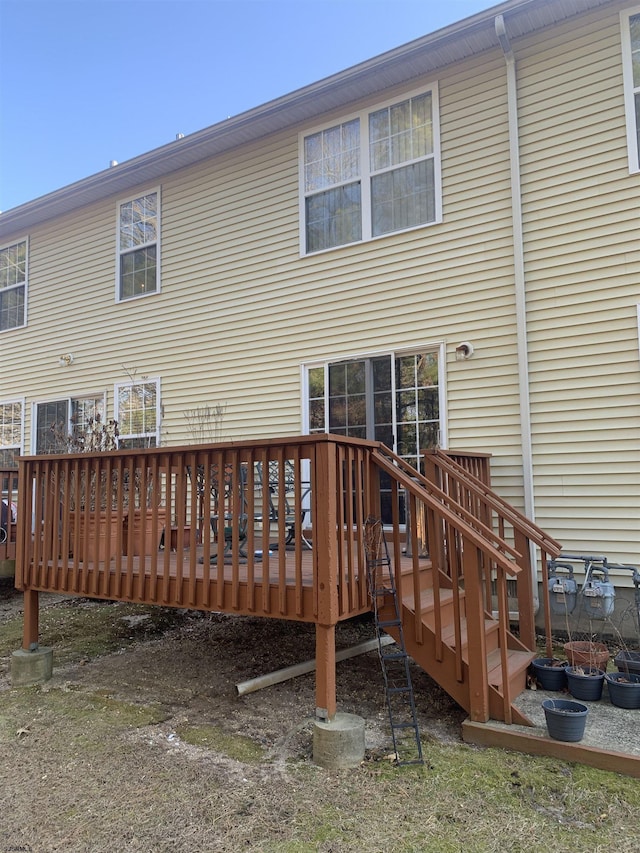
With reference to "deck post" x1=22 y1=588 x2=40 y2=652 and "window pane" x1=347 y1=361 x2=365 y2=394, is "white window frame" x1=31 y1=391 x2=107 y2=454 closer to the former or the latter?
"window pane" x1=347 y1=361 x2=365 y2=394

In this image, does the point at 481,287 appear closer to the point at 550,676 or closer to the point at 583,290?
the point at 583,290

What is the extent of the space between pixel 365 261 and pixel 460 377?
5.63 feet

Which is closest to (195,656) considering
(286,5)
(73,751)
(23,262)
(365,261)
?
(73,751)

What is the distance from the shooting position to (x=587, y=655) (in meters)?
3.83

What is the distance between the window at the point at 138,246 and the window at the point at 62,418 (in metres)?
1.67

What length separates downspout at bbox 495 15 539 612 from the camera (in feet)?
17.6

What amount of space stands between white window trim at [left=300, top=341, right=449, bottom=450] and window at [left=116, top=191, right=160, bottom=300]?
9.48 ft

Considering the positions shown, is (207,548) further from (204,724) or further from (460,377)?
(460,377)

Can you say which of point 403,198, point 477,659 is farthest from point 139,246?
point 477,659

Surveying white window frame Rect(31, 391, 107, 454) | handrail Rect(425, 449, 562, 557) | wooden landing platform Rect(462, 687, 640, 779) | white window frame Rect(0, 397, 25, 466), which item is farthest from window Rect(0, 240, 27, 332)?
wooden landing platform Rect(462, 687, 640, 779)

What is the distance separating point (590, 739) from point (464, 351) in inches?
142

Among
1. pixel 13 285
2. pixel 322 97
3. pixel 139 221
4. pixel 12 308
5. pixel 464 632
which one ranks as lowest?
pixel 464 632

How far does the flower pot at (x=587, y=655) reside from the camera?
3.80 meters

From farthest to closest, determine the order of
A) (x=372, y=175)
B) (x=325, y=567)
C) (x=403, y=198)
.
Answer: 1. (x=372, y=175)
2. (x=403, y=198)
3. (x=325, y=567)
